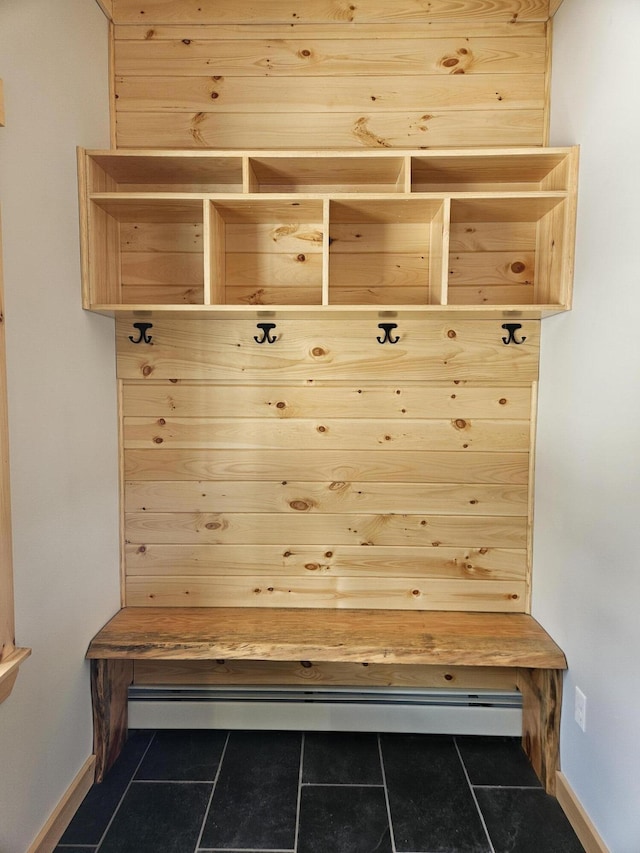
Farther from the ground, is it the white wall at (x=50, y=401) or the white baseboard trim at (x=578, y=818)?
the white wall at (x=50, y=401)

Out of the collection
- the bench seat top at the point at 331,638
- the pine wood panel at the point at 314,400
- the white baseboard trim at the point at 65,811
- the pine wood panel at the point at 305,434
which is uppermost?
the pine wood panel at the point at 314,400

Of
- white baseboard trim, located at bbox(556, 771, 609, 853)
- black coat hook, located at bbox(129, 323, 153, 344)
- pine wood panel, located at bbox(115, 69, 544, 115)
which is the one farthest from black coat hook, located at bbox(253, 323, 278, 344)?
white baseboard trim, located at bbox(556, 771, 609, 853)

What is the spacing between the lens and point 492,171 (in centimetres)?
169

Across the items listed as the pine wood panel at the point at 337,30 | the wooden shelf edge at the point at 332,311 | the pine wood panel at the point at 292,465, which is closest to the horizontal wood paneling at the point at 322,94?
the pine wood panel at the point at 337,30

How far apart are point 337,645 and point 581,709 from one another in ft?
2.63

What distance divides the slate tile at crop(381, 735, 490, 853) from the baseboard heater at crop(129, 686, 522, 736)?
8 cm

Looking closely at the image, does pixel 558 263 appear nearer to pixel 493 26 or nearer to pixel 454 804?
pixel 493 26

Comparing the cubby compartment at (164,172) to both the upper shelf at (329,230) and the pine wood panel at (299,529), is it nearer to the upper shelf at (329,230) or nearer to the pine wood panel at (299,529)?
the upper shelf at (329,230)

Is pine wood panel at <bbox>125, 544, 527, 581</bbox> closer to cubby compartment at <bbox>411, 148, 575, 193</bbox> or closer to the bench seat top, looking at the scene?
the bench seat top

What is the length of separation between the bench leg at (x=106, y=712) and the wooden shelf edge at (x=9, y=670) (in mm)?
541

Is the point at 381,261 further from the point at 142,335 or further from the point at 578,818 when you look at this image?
the point at 578,818

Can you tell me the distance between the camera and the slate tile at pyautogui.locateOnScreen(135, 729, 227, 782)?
1713 millimetres

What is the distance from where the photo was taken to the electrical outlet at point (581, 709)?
1.49 meters

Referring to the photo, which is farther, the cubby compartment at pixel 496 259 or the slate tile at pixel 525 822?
the cubby compartment at pixel 496 259
